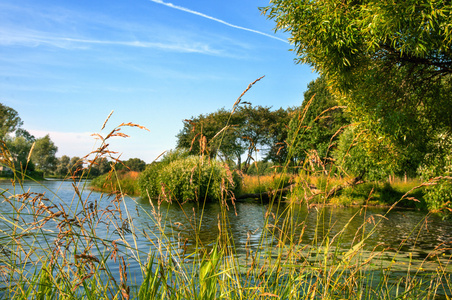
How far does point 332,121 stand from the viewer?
111 ft

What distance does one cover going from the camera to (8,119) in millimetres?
55938

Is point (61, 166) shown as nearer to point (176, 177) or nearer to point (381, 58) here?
point (176, 177)

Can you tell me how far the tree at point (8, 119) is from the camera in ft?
178

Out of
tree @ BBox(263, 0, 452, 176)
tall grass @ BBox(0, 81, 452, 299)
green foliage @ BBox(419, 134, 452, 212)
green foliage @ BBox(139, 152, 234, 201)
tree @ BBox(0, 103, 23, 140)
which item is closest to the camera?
tall grass @ BBox(0, 81, 452, 299)

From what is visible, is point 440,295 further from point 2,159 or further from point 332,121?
point 332,121

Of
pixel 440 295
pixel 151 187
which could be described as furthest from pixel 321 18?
pixel 151 187

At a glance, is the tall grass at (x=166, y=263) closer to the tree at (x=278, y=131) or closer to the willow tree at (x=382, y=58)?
the willow tree at (x=382, y=58)

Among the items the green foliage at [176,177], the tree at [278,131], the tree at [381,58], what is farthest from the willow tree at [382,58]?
the tree at [278,131]

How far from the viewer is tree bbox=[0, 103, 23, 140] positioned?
178 feet

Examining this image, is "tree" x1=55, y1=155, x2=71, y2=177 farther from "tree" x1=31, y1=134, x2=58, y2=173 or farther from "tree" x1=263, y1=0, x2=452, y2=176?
"tree" x1=263, y1=0, x2=452, y2=176

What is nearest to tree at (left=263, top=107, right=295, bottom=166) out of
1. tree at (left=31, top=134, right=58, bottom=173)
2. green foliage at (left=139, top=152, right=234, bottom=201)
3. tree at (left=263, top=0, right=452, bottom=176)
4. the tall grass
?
green foliage at (left=139, top=152, right=234, bottom=201)

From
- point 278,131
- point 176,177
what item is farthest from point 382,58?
point 278,131

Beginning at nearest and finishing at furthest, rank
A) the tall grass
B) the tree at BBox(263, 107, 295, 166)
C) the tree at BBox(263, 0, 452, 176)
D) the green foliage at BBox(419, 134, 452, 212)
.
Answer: the tall grass
the tree at BBox(263, 0, 452, 176)
the green foliage at BBox(419, 134, 452, 212)
the tree at BBox(263, 107, 295, 166)

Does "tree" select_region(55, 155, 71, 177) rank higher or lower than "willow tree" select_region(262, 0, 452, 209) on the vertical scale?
lower
